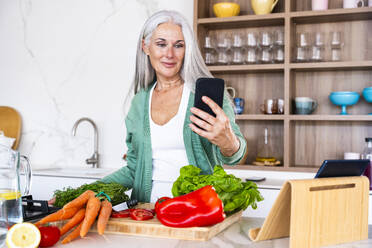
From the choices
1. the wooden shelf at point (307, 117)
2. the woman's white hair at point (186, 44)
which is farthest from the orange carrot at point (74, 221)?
the wooden shelf at point (307, 117)

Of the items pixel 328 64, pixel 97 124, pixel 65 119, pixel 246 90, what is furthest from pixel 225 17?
pixel 65 119

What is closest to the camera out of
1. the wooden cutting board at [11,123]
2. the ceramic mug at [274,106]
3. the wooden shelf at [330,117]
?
the wooden shelf at [330,117]

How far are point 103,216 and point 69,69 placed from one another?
2657 mm

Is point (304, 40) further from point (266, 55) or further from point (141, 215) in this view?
point (141, 215)

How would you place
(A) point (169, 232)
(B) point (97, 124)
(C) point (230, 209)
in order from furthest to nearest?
(B) point (97, 124) → (C) point (230, 209) → (A) point (169, 232)

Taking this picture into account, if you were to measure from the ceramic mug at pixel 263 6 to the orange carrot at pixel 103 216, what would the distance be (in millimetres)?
2134

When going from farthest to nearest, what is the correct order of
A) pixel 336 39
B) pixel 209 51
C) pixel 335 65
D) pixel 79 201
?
pixel 209 51 → pixel 336 39 → pixel 335 65 → pixel 79 201

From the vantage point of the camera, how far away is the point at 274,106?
2.99 metres

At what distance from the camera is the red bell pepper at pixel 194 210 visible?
1204 mm

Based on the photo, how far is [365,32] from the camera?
2977 mm

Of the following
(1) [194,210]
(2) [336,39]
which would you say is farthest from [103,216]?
(2) [336,39]

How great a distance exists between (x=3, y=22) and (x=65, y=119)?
1.12 m

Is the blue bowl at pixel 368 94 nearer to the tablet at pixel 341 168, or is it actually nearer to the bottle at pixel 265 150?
the bottle at pixel 265 150

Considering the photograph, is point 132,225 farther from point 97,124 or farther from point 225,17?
point 97,124
